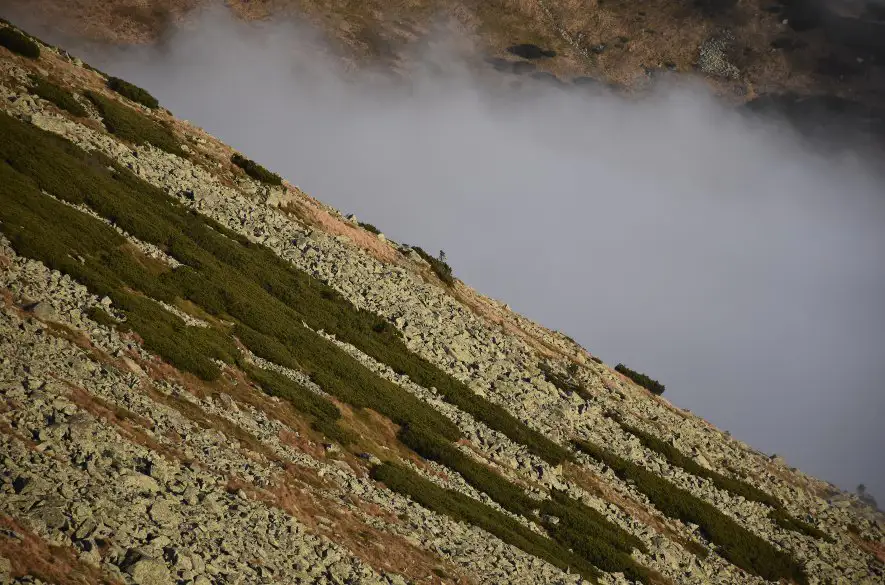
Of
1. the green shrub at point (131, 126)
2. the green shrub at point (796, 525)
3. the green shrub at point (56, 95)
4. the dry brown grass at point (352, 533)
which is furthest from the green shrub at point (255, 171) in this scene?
Result: the green shrub at point (796, 525)

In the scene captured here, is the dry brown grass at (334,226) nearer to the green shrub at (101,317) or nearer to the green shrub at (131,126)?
the green shrub at (131,126)

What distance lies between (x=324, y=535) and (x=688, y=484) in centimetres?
3087

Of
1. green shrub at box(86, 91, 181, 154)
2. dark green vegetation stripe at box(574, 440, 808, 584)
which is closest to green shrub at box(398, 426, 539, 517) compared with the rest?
dark green vegetation stripe at box(574, 440, 808, 584)

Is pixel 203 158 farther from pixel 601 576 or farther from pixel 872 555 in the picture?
pixel 872 555

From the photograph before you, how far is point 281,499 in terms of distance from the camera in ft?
100.0

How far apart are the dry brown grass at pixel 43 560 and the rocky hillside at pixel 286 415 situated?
2.6 inches

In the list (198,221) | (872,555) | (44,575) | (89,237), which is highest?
(872,555)

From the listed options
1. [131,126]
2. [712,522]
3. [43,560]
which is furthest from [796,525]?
[131,126]

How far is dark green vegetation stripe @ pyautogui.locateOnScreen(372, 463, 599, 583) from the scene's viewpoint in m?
37.1

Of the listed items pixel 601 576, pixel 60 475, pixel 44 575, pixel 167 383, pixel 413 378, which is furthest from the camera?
pixel 413 378

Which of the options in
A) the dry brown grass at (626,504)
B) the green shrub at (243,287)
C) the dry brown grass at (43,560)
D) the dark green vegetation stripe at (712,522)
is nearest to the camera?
the dry brown grass at (43,560)

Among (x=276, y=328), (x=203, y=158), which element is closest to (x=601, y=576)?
(x=276, y=328)

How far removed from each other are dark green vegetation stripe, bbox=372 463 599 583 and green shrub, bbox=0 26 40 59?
3609 cm

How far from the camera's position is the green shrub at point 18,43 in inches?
2167
